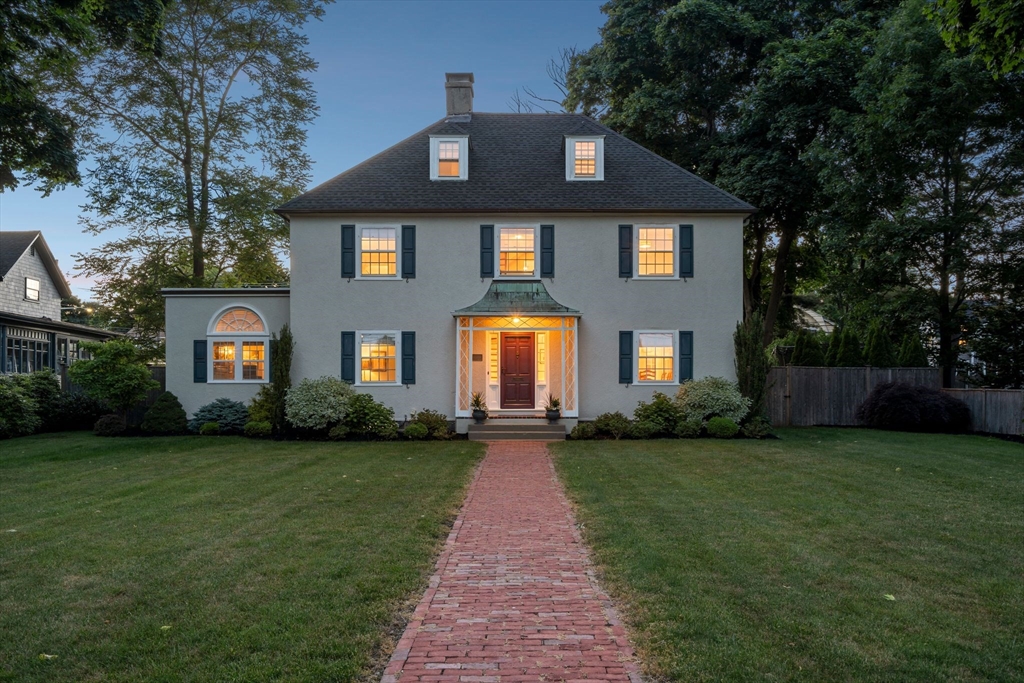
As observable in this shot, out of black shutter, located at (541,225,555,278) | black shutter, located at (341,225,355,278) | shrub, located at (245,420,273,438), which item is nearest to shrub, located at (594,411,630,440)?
black shutter, located at (541,225,555,278)

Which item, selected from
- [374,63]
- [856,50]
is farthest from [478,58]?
[856,50]

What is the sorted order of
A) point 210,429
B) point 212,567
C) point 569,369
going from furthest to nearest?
point 569,369
point 210,429
point 212,567

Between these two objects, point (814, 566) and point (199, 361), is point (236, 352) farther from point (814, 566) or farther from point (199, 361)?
point (814, 566)

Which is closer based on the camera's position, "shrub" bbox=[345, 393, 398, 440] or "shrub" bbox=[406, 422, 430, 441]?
"shrub" bbox=[406, 422, 430, 441]

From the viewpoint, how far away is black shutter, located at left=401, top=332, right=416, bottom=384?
1811 cm

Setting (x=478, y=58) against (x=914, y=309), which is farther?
(x=478, y=58)

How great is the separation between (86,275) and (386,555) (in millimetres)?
22635

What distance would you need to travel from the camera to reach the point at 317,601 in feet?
16.8

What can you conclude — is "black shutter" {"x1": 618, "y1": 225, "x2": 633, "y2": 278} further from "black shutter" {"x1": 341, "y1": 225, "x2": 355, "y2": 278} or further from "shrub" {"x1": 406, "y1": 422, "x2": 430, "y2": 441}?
"black shutter" {"x1": 341, "y1": 225, "x2": 355, "y2": 278}

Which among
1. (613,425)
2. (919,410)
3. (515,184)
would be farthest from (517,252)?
(919,410)

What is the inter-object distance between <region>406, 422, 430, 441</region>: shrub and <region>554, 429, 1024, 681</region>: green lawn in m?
5.82

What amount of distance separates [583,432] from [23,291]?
25.8 meters

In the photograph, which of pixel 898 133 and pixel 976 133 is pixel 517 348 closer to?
pixel 898 133

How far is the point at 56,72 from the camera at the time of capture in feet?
50.1
